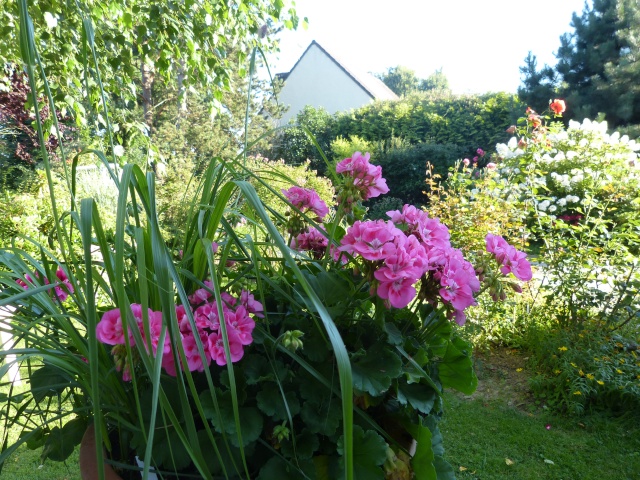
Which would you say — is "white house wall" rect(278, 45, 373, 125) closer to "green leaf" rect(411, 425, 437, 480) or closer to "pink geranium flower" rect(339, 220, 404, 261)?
"pink geranium flower" rect(339, 220, 404, 261)

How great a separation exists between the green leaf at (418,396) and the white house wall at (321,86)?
1880cm

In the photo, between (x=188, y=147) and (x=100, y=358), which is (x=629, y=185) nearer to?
(x=100, y=358)

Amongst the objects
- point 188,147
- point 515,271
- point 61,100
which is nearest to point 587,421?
point 515,271

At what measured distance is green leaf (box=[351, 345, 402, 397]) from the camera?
796 mm

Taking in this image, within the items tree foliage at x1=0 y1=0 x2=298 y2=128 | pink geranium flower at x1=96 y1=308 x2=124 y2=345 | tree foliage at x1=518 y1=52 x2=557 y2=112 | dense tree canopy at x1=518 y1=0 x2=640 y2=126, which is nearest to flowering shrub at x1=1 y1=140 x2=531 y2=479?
pink geranium flower at x1=96 y1=308 x2=124 y2=345

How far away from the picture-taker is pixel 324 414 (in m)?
0.80

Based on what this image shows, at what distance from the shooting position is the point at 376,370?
0.84 m

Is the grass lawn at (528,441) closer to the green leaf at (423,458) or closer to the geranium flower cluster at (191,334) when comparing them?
the green leaf at (423,458)

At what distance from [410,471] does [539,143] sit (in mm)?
4115

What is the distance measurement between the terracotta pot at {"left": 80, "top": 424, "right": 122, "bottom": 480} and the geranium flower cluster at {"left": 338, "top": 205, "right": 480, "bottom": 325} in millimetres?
564

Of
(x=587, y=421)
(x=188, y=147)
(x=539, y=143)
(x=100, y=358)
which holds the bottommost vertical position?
(x=587, y=421)

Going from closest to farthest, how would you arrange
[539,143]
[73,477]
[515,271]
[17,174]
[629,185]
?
[515,271]
[73,477]
[539,143]
[629,185]
[17,174]

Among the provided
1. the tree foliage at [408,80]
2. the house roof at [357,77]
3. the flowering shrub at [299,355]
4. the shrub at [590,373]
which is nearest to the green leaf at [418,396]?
the flowering shrub at [299,355]

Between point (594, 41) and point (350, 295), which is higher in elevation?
point (594, 41)
